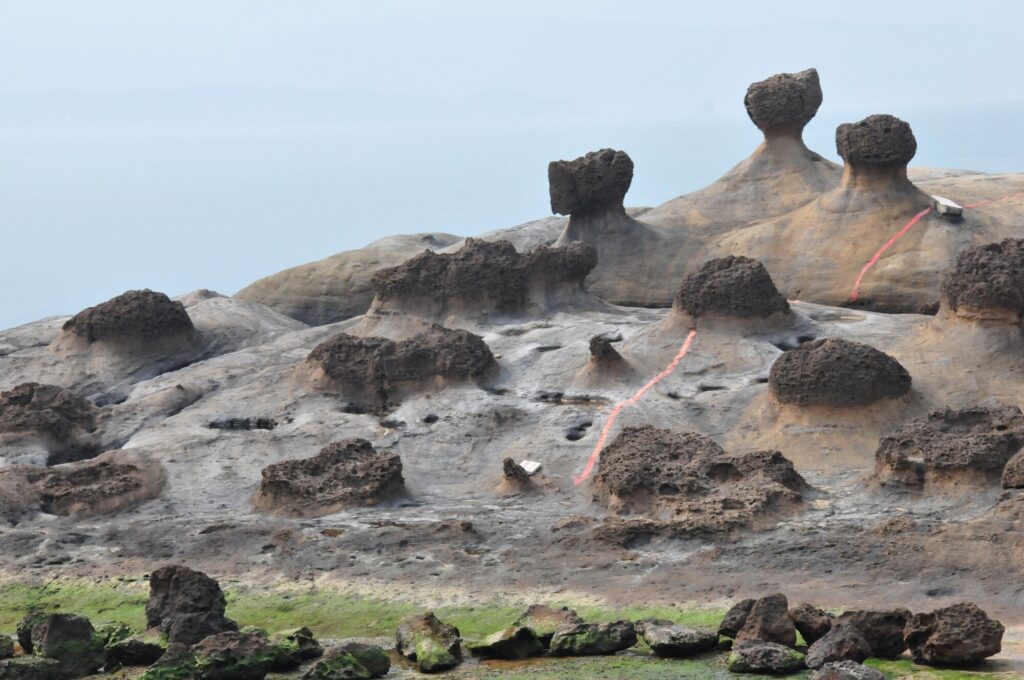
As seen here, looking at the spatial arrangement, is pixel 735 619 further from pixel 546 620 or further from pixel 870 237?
pixel 870 237

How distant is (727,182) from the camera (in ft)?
120

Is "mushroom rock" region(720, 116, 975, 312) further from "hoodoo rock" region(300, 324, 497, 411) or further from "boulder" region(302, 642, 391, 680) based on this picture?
"boulder" region(302, 642, 391, 680)

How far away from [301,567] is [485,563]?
A: 1.93m

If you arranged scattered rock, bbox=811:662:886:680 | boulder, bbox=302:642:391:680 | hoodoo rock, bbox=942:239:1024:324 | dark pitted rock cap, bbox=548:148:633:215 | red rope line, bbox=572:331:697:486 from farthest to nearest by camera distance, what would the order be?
1. dark pitted rock cap, bbox=548:148:633:215
2. hoodoo rock, bbox=942:239:1024:324
3. red rope line, bbox=572:331:697:486
4. boulder, bbox=302:642:391:680
5. scattered rock, bbox=811:662:886:680

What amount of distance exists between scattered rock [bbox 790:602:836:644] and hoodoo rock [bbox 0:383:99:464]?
11661 millimetres

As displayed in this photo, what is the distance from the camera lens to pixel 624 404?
74.5 feet

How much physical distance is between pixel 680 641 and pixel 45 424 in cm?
1163

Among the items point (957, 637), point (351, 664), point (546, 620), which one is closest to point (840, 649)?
point (957, 637)

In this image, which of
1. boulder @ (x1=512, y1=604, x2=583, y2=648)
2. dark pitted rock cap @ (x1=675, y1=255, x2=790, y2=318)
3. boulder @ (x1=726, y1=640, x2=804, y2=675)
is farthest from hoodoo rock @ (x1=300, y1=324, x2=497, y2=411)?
boulder @ (x1=726, y1=640, x2=804, y2=675)

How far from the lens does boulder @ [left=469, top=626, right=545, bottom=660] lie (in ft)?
51.5

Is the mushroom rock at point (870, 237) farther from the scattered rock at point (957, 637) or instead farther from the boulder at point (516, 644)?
the scattered rock at point (957, 637)

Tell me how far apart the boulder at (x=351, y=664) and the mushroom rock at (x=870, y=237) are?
621 inches

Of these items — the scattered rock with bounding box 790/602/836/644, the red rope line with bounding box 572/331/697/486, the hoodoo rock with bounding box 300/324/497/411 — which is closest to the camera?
the scattered rock with bounding box 790/602/836/644

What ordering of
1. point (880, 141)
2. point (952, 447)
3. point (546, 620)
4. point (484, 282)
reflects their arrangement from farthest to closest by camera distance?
1. point (880, 141)
2. point (484, 282)
3. point (952, 447)
4. point (546, 620)
